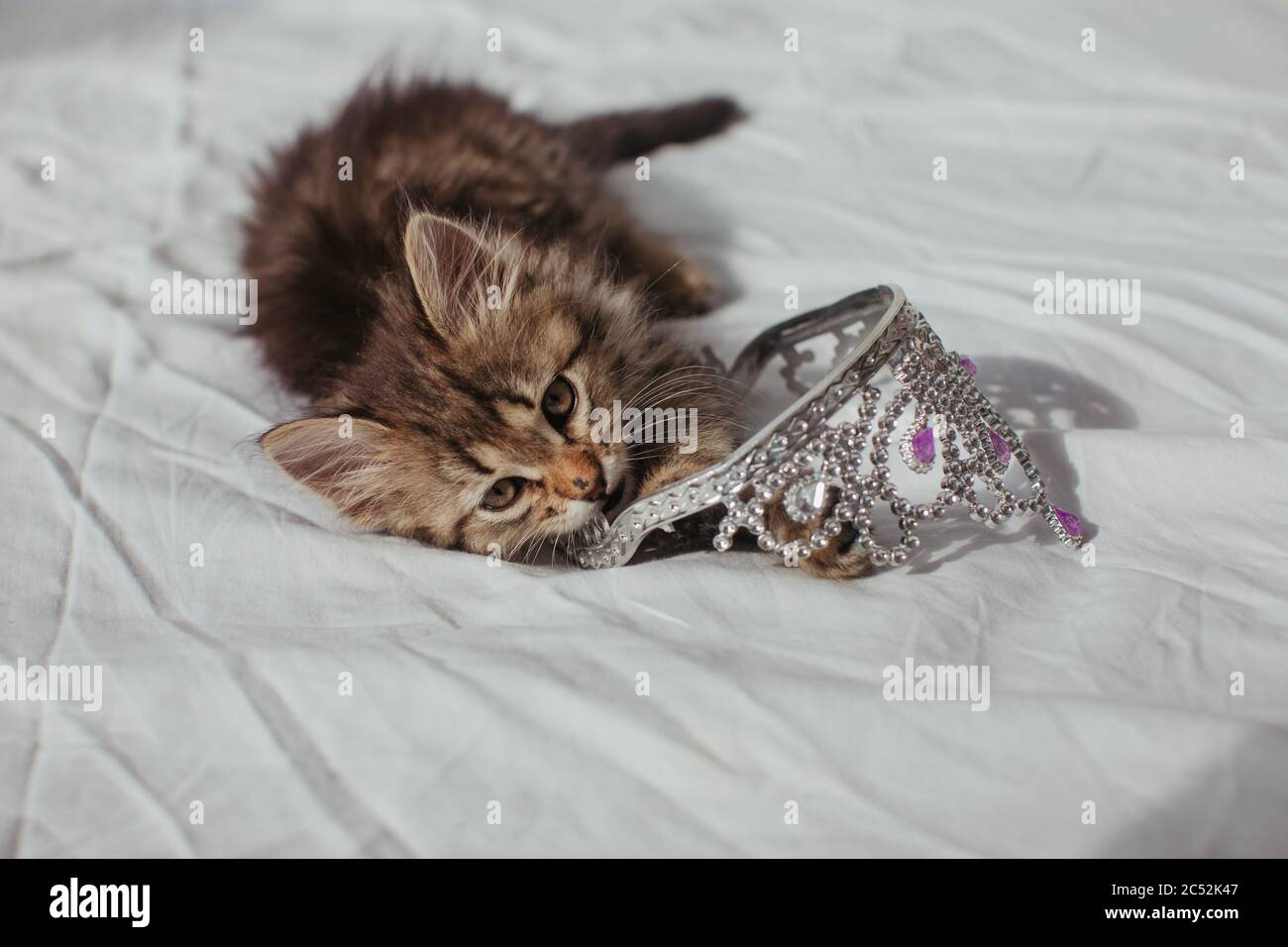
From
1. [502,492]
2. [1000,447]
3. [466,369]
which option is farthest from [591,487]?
[1000,447]

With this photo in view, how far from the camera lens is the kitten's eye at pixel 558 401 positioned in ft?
4.49

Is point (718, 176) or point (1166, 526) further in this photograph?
point (718, 176)

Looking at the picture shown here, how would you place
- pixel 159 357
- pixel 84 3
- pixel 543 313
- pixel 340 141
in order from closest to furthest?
pixel 543 313, pixel 159 357, pixel 340 141, pixel 84 3

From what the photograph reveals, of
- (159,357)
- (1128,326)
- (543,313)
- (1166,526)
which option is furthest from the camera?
(159,357)

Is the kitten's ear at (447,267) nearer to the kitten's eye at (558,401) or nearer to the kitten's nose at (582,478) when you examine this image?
the kitten's eye at (558,401)

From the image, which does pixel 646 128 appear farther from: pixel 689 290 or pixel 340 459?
pixel 340 459

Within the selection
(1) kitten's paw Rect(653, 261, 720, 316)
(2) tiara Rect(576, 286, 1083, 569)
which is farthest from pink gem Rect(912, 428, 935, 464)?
(1) kitten's paw Rect(653, 261, 720, 316)

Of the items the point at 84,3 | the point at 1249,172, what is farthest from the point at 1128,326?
the point at 84,3

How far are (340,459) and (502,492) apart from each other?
23 centimetres

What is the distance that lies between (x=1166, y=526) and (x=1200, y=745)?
40cm

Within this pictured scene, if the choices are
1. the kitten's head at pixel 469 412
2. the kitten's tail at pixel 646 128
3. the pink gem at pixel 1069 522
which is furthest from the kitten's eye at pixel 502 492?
the kitten's tail at pixel 646 128

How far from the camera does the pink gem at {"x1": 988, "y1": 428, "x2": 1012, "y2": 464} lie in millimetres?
1203

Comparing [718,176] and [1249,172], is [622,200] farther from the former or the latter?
[1249,172]
